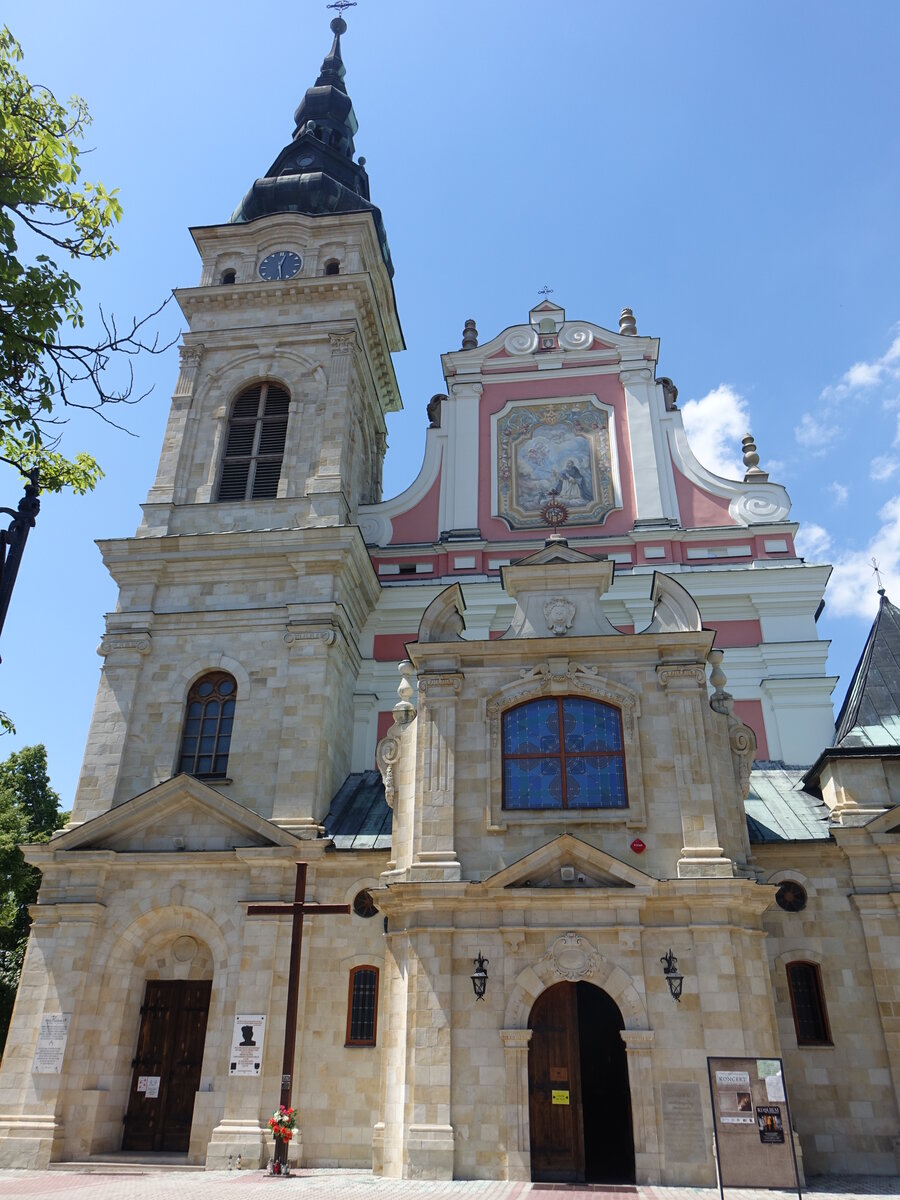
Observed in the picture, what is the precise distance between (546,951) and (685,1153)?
322cm

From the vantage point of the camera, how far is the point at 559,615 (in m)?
17.5

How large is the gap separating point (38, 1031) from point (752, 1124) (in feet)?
40.6

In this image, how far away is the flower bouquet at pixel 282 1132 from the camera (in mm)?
14516

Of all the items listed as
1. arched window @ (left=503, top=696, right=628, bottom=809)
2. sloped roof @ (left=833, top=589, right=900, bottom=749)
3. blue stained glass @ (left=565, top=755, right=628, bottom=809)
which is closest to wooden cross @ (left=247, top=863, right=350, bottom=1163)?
arched window @ (left=503, top=696, right=628, bottom=809)

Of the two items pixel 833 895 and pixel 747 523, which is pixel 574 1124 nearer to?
pixel 833 895

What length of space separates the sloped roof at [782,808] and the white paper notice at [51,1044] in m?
12.6

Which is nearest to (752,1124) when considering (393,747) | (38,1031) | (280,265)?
(393,747)

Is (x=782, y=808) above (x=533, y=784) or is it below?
above

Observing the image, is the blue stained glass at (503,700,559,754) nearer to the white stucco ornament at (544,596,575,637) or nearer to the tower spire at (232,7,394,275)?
the white stucco ornament at (544,596,575,637)

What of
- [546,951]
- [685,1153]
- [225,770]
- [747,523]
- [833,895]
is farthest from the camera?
[747,523]

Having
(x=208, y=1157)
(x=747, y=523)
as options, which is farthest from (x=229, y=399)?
(x=208, y=1157)

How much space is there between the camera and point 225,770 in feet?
66.2

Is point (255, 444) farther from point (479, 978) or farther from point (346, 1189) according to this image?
point (346, 1189)

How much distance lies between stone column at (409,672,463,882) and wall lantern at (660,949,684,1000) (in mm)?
3362
